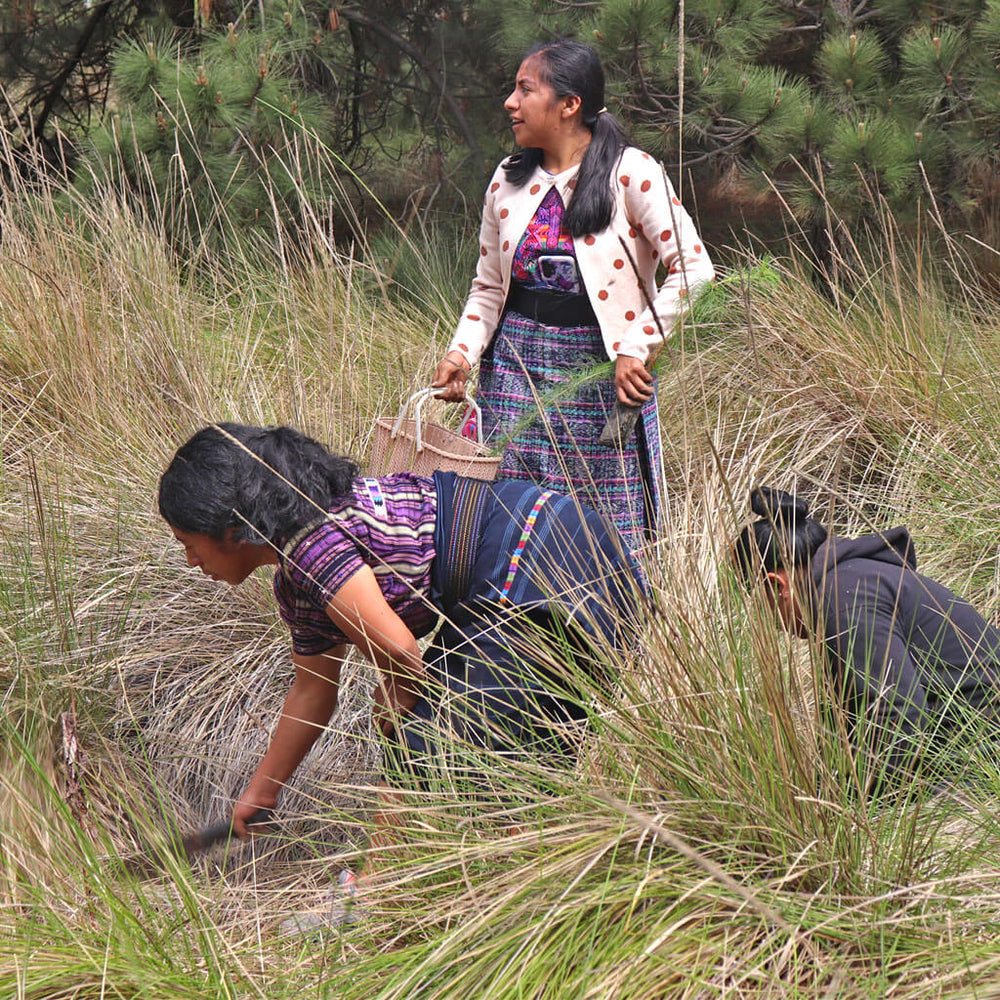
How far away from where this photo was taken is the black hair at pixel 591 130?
2621mm

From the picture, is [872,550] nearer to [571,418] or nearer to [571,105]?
[571,418]

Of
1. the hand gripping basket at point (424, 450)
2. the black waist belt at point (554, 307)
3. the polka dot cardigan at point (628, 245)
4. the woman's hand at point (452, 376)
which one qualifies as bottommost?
the hand gripping basket at point (424, 450)

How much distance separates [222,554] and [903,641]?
1123mm

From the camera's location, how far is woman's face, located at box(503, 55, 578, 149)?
2668 mm

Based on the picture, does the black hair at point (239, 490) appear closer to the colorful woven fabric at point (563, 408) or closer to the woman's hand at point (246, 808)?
the woman's hand at point (246, 808)

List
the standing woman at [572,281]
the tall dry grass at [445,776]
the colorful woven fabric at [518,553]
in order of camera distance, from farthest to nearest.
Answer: the standing woman at [572,281], the colorful woven fabric at [518,553], the tall dry grass at [445,776]

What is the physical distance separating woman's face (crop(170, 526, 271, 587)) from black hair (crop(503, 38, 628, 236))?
3.34 feet

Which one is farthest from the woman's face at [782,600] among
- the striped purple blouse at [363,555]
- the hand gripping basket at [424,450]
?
the hand gripping basket at [424,450]

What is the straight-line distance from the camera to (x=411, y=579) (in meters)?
2.13

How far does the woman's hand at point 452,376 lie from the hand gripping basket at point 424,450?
0.37ft

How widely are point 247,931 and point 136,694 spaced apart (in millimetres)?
993

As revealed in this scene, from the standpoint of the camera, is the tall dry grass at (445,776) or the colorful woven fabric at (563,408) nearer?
the tall dry grass at (445,776)

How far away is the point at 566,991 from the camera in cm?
151

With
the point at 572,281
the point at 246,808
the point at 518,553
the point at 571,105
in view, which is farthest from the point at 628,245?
the point at 246,808
